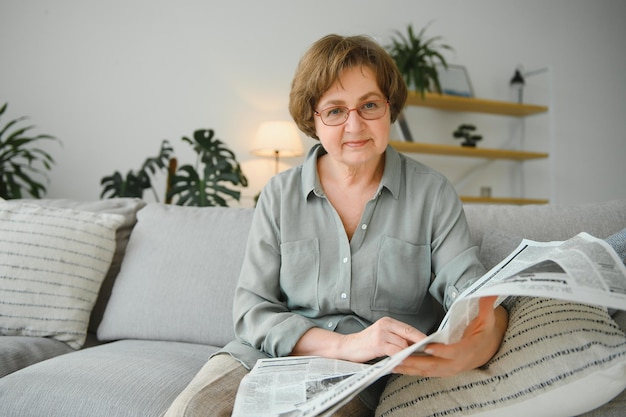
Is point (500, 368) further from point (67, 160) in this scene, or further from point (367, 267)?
point (67, 160)

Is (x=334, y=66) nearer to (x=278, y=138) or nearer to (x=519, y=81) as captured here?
(x=278, y=138)

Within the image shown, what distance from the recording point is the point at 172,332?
1.55 m

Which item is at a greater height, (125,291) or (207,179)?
(207,179)

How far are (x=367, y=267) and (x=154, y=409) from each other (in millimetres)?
520

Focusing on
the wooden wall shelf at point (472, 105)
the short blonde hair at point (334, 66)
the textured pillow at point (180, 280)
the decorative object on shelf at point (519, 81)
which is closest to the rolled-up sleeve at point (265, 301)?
the short blonde hair at point (334, 66)

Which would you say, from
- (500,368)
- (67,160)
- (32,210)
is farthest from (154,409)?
(67,160)

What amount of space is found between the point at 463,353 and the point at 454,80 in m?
3.74

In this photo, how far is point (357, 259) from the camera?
115 centimetres

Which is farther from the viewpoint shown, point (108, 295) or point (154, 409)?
point (108, 295)

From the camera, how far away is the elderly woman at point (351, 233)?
113cm

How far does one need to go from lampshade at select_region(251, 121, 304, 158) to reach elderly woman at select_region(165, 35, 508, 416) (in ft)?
7.21

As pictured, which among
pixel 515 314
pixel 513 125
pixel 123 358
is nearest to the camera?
pixel 515 314

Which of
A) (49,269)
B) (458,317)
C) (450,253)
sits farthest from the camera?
(49,269)

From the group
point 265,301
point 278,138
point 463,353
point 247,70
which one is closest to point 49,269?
point 265,301
